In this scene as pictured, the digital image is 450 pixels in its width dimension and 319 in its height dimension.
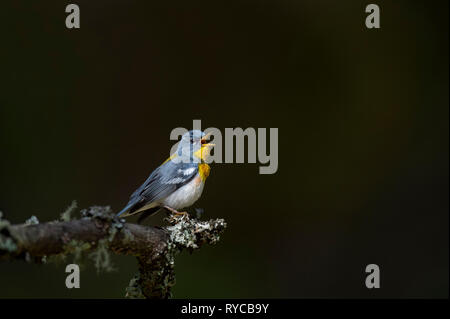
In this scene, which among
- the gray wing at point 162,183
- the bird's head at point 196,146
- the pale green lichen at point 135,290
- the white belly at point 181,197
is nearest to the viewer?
the pale green lichen at point 135,290

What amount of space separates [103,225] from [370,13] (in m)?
4.44

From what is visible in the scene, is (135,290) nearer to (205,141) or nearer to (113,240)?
(113,240)

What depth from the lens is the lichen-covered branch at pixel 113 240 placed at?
1546 mm

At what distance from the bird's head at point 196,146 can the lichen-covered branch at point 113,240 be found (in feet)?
2.51

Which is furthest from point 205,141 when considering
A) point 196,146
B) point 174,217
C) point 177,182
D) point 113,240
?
point 113,240

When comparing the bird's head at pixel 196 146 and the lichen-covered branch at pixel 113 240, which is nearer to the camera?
the lichen-covered branch at pixel 113 240

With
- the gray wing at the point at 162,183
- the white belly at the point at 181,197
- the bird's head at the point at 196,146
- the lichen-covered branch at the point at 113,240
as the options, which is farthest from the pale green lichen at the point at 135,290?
the bird's head at the point at 196,146

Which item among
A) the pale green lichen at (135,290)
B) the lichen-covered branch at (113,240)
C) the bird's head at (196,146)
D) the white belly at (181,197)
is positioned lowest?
the pale green lichen at (135,290)

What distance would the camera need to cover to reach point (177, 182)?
3061 millimetres

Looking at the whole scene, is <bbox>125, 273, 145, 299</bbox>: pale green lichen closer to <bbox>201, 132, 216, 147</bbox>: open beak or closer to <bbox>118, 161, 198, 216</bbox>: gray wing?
<bbox>118, 161, 198, 216</bbox>: gray wing

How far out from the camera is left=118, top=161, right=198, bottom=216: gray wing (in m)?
2.91

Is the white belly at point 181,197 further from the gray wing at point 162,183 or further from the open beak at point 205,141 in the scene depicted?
the open beak at point 205,141

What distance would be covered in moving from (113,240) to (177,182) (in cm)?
118

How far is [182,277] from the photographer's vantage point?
4922 millimetres
